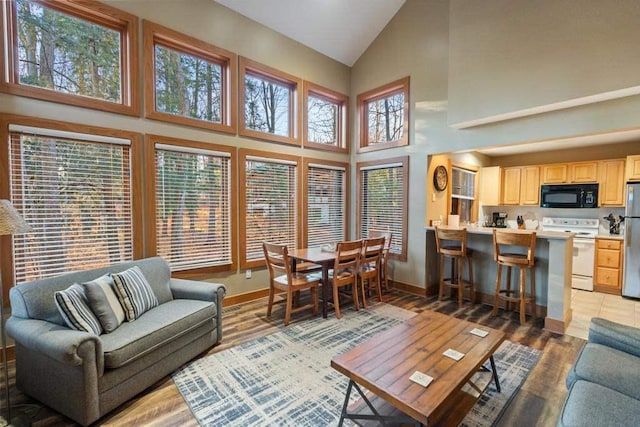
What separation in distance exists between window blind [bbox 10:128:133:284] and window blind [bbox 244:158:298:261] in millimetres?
1494

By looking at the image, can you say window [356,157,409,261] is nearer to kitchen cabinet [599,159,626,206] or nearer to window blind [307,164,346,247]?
window blind [307,164,346,247]

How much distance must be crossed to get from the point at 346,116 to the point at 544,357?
4.48m

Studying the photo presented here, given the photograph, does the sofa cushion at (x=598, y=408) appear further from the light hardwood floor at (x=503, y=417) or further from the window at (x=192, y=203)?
the window at (x=192, y=203)

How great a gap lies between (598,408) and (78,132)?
171 inches

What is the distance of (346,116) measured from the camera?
5395 mm

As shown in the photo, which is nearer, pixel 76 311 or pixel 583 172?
pixel 76 311

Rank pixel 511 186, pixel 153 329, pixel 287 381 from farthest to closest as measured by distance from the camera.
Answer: pixel 511 186 → pixel 287 381 → pixel 153 329

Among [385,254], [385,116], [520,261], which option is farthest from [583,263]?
[385,116]


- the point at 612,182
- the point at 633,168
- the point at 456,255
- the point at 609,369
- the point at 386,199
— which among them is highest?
the point at 633,168

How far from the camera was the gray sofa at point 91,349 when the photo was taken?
1.80 metres

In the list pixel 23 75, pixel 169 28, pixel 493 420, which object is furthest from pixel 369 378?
pixel 169 28

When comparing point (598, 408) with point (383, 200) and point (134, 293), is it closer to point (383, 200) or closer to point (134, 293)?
point (134, 293)

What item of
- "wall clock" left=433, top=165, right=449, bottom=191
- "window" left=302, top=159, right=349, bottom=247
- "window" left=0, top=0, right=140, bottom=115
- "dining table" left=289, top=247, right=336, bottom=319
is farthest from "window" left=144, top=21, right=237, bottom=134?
"wall clock" left=433, top=165, right=449, bottom=191

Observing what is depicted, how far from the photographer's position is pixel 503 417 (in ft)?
6.31
